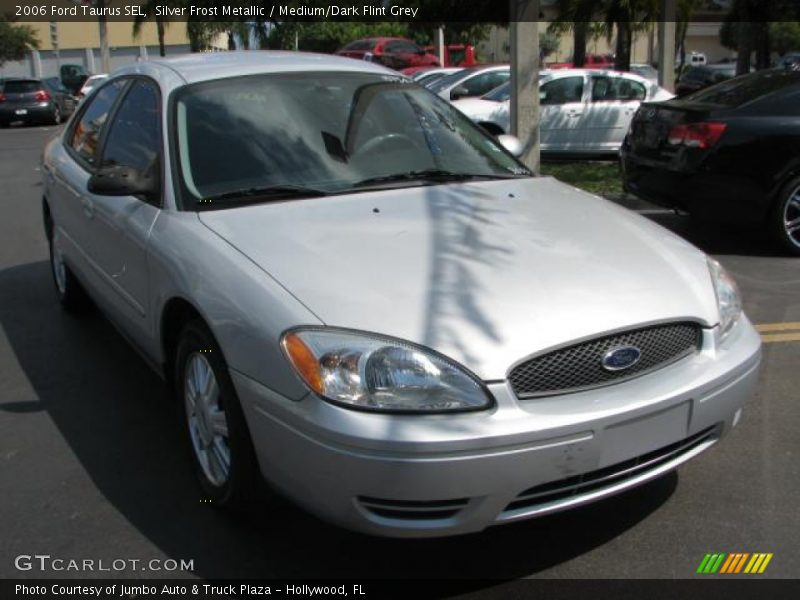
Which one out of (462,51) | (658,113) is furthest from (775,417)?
(462,51)

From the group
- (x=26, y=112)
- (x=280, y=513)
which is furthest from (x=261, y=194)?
(x=26, y=112)

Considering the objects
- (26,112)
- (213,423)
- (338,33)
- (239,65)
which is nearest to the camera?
(213,423)

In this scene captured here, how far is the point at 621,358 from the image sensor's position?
2.73 m

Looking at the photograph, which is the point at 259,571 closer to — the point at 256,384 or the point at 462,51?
the point at 256,384

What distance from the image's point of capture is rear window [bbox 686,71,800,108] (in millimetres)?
7066

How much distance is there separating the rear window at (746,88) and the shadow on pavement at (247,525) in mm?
4650

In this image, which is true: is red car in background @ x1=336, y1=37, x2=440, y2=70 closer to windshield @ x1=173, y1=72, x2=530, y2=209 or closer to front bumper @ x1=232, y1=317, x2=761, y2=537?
windshield @ x1=173, y1=72, x2=530, y2=209

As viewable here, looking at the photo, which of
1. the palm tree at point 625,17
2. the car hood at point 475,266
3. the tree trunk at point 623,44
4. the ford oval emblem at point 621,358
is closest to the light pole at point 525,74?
the car hood at point 475,266

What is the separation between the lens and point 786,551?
116 inches

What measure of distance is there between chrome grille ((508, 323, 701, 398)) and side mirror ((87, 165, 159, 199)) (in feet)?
6.20

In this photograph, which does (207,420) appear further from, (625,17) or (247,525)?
(625,17)

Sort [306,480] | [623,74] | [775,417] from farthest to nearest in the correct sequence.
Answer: [623,74] → [775,417] → [306,480]

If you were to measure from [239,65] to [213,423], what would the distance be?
190 cm

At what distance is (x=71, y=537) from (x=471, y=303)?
169 centimetres
